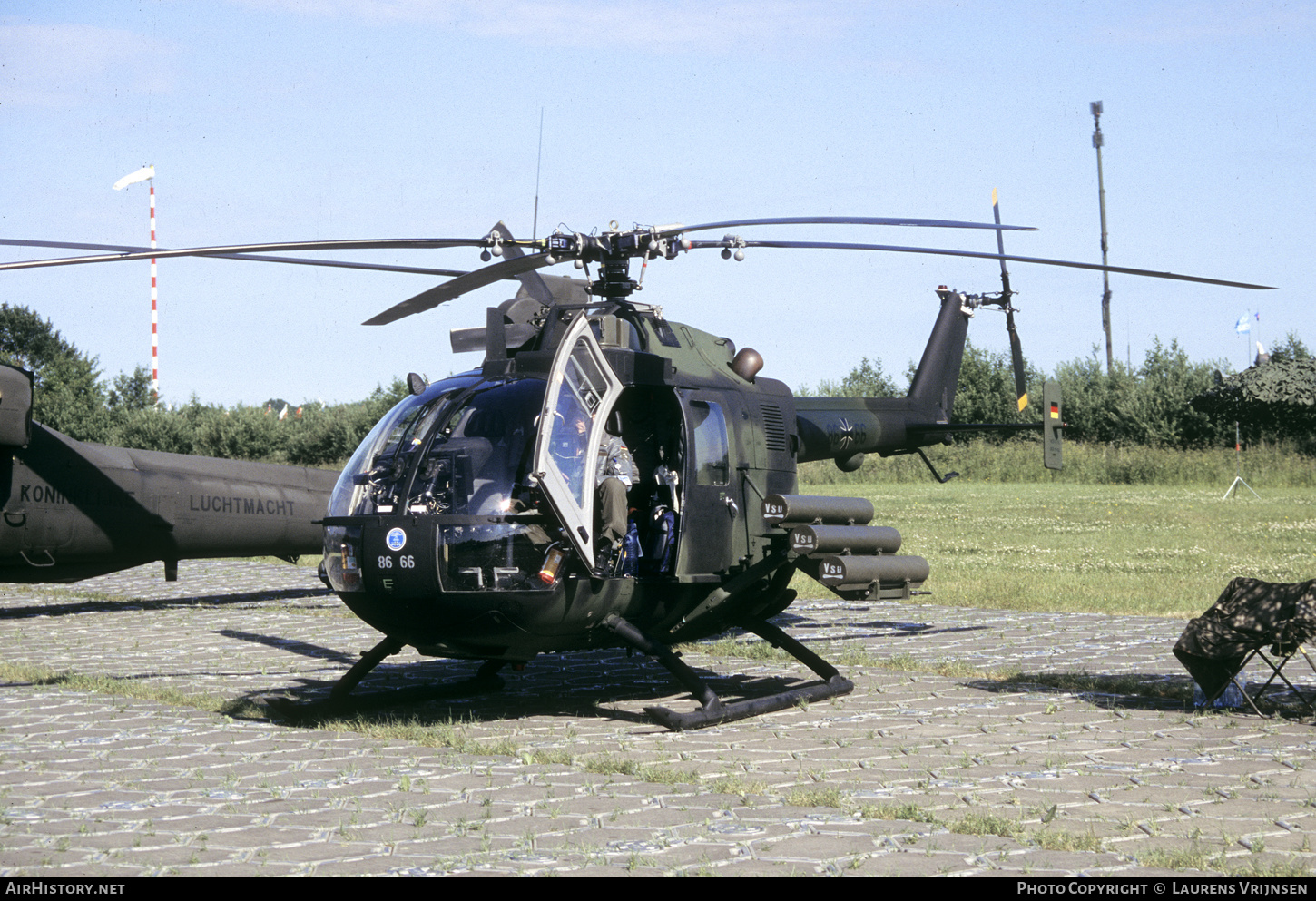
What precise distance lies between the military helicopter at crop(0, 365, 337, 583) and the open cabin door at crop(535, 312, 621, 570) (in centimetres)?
832

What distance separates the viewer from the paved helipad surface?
5.10 metres

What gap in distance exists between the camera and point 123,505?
14695 mm

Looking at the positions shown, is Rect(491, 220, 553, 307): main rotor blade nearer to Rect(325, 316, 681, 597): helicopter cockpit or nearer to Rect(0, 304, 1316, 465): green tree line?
Rect(325, 316, 681, 597): helicopter cockpit

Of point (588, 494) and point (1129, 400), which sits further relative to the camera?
point (1129, 400)

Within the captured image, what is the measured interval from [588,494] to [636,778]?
1.92m

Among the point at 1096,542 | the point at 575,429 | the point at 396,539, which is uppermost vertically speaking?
the point at 575,429

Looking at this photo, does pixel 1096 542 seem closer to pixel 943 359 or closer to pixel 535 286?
pixel 943 359

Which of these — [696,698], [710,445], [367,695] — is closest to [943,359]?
[710,445]

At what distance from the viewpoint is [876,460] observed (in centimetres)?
4659

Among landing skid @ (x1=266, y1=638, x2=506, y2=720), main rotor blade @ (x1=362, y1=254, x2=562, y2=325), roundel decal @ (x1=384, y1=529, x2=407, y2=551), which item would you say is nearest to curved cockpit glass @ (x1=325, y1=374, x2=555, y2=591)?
roundel decal @ (x1=384, y1=529, x2=407, y2=551)

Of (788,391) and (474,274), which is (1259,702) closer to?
(788,391)

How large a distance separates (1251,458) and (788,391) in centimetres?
3220

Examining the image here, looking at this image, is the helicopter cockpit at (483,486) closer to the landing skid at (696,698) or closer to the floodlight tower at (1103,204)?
the landing skid at (696,698)

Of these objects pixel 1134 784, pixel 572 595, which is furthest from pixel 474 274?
pixel 1134 784
